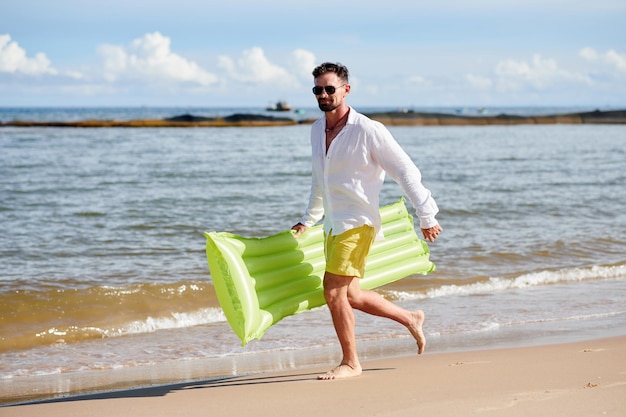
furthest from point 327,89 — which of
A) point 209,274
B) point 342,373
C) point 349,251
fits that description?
point 209,274

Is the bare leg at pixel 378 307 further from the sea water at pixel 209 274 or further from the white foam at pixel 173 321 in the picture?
the white foam at pixel 173 321

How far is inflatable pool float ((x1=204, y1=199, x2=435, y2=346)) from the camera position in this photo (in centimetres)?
461

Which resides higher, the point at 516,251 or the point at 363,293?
the point at 363,293

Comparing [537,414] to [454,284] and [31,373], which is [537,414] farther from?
[454,284]

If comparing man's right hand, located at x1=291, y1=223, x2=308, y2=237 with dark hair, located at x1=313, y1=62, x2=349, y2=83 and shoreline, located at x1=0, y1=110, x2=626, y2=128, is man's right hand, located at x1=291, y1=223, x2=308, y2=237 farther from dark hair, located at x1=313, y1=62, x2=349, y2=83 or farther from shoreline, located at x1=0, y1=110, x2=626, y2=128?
shoreline, located at x1=0, y1=110, x2=626, y2=128

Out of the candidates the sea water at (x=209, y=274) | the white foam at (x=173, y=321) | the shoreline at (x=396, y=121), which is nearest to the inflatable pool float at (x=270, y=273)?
the sea water at (x=209, y=274)

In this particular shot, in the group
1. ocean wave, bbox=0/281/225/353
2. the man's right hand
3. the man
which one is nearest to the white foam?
ocean wave, bbox=0/281/225/353

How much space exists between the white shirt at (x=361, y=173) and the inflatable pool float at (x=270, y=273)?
0.48 m

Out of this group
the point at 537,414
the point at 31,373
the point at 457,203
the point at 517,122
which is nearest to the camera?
the point at 537,414

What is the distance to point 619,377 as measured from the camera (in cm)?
435

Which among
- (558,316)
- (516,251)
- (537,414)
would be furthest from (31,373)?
(516,251)

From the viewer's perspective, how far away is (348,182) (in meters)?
4.29

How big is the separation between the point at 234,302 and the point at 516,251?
6.08 metres

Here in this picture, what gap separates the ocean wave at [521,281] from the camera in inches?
313
